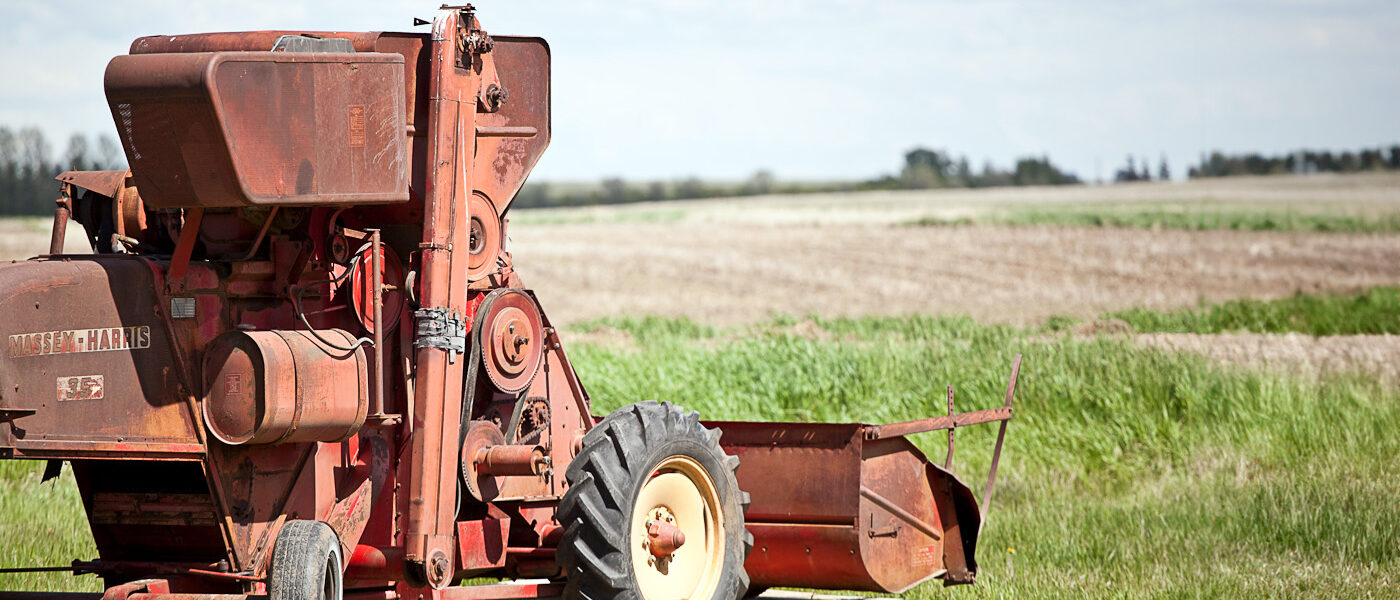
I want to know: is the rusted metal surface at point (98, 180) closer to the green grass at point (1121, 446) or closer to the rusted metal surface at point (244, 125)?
the rusted metal surface at point (244, 125)

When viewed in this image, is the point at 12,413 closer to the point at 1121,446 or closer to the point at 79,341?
the point at 79,341

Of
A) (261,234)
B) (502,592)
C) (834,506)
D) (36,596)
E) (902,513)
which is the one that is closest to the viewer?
(261,234)

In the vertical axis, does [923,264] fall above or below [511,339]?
below

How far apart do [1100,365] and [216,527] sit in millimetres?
10680

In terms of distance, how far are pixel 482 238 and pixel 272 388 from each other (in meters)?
1.48

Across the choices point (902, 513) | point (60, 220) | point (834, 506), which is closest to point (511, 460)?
point (834, 506)

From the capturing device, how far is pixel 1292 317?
22016 mm

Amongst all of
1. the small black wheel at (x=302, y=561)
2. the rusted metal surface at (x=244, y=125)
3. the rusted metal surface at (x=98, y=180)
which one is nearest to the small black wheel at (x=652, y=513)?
the small black wheel at (x=302, y=561)

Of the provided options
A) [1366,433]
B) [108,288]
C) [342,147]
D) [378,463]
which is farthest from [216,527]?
[1366,433]

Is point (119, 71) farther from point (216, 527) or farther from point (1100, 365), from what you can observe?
point (1100, 365)

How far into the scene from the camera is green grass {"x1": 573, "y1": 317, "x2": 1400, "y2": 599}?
9.18m

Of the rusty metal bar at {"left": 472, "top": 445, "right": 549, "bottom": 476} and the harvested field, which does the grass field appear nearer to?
the harvested field

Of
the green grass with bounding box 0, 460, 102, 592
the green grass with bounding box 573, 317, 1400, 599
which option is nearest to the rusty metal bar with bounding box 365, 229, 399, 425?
the green grass with bounding box 0, 460, 102, 592

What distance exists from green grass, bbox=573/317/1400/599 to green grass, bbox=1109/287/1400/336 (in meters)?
4.61
